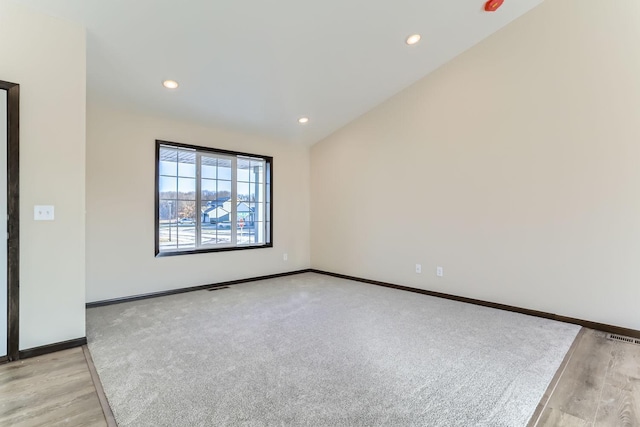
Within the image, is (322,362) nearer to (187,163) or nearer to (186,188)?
(186,188)

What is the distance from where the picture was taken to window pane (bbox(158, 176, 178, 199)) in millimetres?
4238

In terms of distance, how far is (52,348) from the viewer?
249 cm

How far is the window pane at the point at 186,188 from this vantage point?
4414 millimetres

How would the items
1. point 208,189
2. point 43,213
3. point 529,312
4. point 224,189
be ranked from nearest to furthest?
point 43,213
point 529,312
point 208,189
point 224,189

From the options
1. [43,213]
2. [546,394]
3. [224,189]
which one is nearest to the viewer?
[546,394]

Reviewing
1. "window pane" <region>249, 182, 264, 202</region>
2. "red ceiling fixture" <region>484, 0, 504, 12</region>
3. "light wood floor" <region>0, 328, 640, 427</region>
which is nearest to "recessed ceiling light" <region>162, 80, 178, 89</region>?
"window pane" <region>249, 182, 264, 202</region>

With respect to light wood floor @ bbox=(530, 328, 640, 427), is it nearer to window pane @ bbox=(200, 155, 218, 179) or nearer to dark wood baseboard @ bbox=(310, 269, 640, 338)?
dark wood baseboard @ bbox=(310, 269, 640, 338)

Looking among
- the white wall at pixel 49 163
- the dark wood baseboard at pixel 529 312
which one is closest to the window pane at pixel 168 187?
the white wall at pixel 49 163

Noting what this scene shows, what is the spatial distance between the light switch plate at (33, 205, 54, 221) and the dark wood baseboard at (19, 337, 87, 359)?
Result: 0.99 metres

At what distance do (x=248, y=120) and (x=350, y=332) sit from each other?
327 centimetres

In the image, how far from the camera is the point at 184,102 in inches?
154

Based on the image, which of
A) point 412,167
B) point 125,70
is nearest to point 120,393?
point 125,70

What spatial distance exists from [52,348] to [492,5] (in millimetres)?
5008

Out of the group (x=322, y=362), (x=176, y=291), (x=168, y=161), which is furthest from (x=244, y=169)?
(x=322, y=362)
